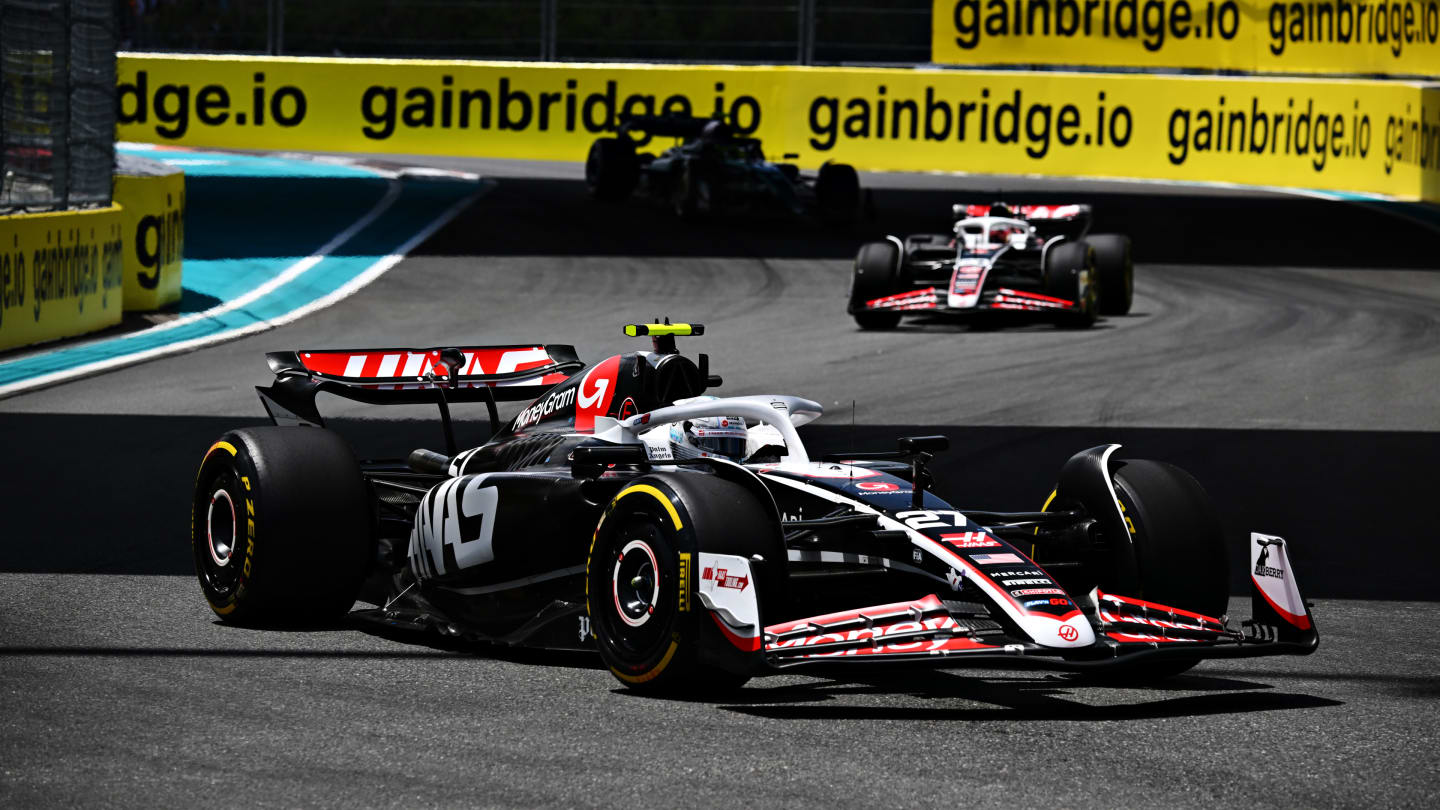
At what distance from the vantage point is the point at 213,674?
22.5ft

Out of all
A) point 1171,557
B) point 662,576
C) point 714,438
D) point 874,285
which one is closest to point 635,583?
point 662,576

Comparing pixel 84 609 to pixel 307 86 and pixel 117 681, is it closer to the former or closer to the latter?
pixel 117 681

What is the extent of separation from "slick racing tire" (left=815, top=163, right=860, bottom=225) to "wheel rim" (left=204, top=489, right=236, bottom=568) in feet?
66.1

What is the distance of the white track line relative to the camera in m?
15.1

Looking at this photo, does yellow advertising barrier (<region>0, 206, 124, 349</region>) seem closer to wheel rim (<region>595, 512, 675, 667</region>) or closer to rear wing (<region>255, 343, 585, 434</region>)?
rear wing (<region>255, 343, 585, 434</region>)

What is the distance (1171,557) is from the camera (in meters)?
7.04

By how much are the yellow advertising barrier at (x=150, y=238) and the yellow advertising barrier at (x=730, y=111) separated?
56.8 ft

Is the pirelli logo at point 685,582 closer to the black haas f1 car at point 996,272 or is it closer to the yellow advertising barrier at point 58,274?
the yellow advertising barrier at point 58,274

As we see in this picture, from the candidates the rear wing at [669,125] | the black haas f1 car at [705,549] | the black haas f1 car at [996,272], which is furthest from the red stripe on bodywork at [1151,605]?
the rear wing at [669,125]

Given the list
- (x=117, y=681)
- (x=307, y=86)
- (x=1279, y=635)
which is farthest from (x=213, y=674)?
(x=307, y=86)

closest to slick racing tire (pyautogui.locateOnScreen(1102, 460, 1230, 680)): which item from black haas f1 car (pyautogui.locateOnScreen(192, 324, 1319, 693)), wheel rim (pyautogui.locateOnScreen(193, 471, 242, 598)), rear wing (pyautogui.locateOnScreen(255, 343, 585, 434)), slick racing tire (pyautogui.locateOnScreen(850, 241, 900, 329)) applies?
black haas f1 car (pyautogui.locateOnScreen(192, 324, 1319, 693))

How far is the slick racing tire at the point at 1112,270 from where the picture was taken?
20641 mm

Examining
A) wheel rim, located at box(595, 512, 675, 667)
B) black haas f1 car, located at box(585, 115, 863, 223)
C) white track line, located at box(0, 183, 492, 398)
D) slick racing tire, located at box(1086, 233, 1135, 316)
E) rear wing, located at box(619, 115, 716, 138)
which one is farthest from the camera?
rear wing, located at box(619, 115, 716, 138)

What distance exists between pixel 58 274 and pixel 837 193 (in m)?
12.9
